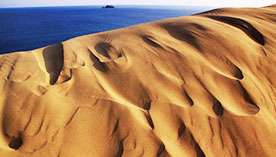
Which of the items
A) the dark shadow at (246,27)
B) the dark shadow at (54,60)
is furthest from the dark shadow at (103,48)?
the dark shadow at (246,27)

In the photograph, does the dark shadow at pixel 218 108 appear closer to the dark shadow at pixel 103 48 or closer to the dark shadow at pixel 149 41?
the dark shadow at pixel 149 41

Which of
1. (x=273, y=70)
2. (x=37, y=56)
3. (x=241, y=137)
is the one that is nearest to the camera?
(x=241, y=137)

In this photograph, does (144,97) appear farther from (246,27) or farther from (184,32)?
(246,27)

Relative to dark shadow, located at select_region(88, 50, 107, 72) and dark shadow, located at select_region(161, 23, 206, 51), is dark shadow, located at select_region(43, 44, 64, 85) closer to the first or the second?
dark shadow, located at select_region(88, 50, 107, 72)

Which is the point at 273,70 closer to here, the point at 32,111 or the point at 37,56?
the point at 32,111

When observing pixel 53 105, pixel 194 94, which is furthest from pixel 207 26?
pixel 53 105

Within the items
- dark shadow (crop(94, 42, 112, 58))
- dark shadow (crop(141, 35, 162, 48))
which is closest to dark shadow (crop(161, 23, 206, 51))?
dark shadow (crop(141, 35, 162, 48))
